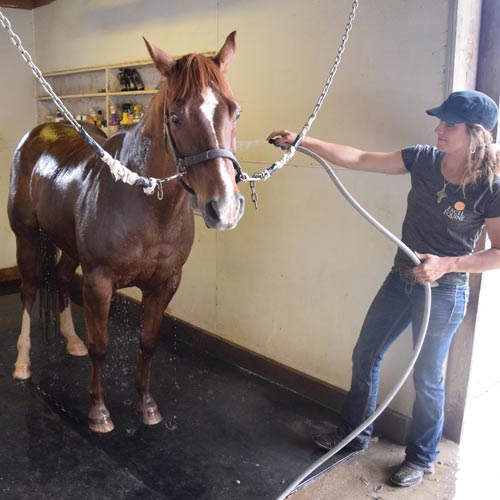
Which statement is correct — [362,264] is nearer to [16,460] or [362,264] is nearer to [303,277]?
[303,277]

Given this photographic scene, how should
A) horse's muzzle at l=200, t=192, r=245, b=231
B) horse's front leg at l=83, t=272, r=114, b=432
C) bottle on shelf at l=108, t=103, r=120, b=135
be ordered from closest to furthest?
1. horse's muzzle at l=200, t=192, r=245, b=231
2. horse's front leg at l=83, t=272, r=114, b=432
3. bottle on shelf at l=108, t=103, r=120, b=135

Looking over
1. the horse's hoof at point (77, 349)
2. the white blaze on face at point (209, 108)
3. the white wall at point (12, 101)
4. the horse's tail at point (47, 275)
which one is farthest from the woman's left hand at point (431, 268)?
the white wall at point (12, 101)

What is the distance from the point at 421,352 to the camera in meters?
1.99

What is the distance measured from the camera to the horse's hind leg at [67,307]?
3.11 m

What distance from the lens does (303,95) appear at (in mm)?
2506

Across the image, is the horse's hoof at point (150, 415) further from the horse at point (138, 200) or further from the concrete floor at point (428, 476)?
the concrete floor at point (428, 476)

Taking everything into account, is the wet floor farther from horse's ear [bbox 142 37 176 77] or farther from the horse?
horse's ear [bbox 142 37 176 77]

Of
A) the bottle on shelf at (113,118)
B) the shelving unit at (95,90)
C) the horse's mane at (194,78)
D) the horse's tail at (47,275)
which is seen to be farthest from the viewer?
the bottle on shelf at (113,118)

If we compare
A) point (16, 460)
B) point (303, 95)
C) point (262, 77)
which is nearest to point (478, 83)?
point (303, 95)

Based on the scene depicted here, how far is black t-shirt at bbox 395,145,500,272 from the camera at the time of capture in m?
1.76

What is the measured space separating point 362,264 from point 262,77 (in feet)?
3.72

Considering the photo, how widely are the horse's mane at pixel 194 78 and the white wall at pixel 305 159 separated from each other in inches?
36.6

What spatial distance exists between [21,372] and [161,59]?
6.66ft

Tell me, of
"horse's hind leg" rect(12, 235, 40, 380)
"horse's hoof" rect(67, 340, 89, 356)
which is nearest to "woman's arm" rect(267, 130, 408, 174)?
"horse's hind leg" rect(12, 235, 40, 380)
